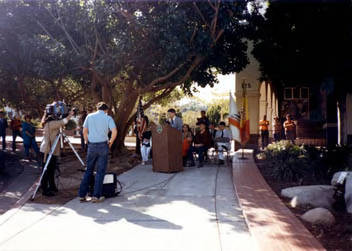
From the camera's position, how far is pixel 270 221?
551cm

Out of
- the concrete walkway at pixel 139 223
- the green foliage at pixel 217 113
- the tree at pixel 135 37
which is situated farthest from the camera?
the green foliage at pixel 217 113

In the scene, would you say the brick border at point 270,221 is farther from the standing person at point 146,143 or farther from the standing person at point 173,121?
the standing person at point 146,143

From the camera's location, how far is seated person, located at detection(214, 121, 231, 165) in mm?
12094

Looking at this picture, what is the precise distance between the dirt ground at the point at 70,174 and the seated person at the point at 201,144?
1.85 m

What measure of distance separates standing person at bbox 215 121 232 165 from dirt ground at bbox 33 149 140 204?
2686 mm

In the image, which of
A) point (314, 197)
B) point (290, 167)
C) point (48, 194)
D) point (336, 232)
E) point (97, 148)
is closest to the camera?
point (336, 232)

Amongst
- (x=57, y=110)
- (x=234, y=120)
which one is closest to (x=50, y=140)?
(x=57, y=110)

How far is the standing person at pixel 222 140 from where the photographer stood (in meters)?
12.1

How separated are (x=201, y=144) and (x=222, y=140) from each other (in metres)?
0.71

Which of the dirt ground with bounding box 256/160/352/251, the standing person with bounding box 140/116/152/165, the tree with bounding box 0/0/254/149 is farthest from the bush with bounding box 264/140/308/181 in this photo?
the tree with bounding box 0/0/254/149

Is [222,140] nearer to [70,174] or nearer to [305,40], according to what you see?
[305,40]

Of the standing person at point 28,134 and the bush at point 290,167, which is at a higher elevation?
the standing person at point 28,134

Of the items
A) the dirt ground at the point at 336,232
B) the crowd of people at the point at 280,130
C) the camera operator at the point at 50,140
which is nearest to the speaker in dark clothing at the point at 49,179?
the camera operator at the point at 50,140

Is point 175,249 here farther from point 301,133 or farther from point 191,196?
point 301,133
